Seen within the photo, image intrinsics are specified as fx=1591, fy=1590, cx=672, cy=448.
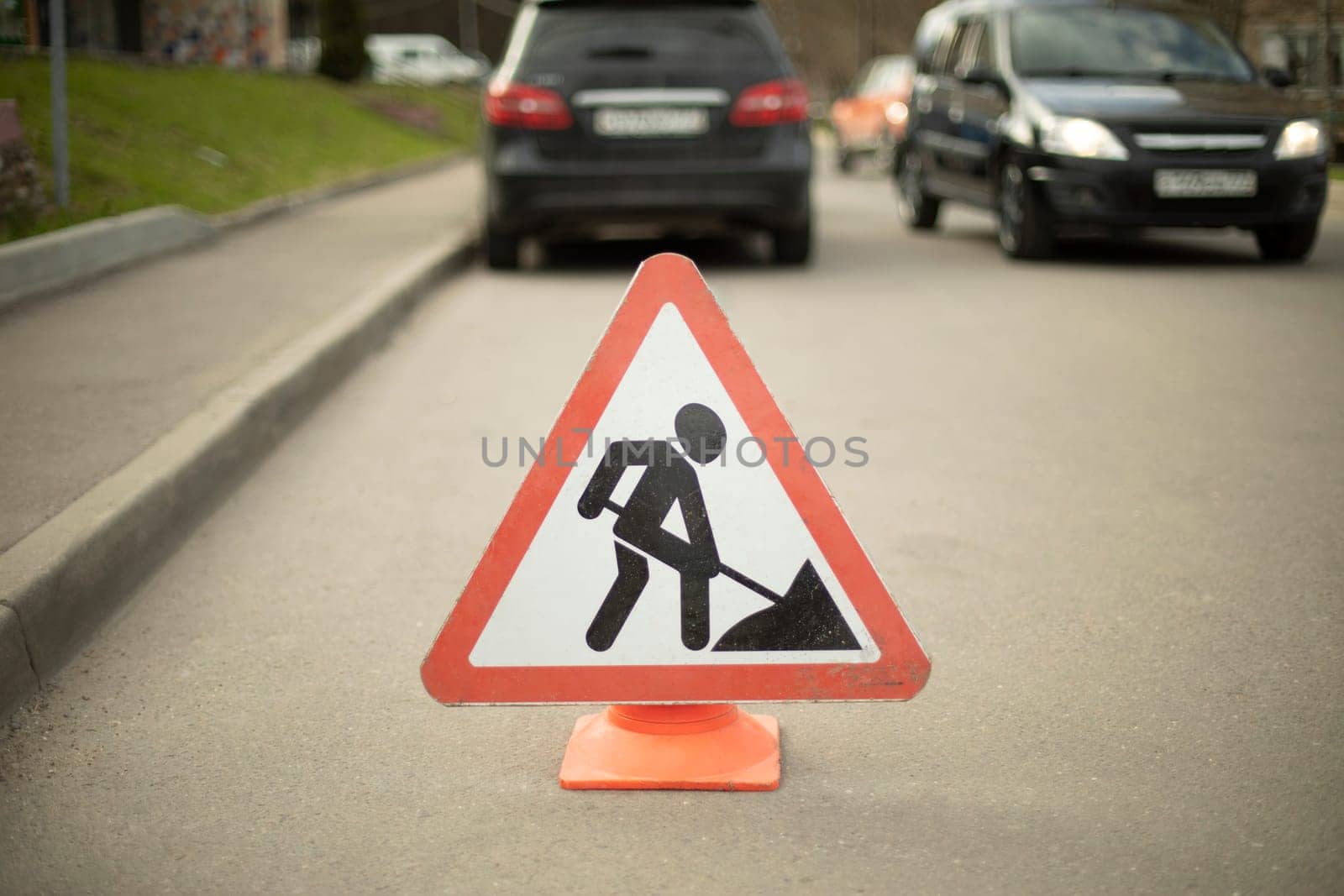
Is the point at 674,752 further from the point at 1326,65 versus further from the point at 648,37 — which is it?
the point at 1326,65

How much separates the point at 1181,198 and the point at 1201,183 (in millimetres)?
161

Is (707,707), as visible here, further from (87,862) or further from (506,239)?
(506,239)

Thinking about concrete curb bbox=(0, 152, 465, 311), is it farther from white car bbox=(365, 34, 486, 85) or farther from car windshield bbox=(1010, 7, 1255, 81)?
white car bbox=(365, 34, 486, 85)

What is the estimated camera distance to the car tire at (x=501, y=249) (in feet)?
36.7

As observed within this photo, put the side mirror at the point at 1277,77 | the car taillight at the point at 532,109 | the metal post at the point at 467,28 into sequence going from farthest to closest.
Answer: the metal post at the point at 467,28 → the side mirror at the point at 1277,77 → the car taillight at the point at 532,109

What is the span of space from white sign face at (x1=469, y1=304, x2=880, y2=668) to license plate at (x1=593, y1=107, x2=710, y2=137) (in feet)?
25.2

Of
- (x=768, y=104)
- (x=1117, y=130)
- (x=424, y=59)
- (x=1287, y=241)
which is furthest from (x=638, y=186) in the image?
(x=424, y=59)

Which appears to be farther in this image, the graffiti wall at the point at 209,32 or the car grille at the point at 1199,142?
the graffiti wall at the point at 209,32

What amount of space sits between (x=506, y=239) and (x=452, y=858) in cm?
877

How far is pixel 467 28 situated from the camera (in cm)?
6406

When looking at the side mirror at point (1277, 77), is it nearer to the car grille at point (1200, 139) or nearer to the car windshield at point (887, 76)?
the car grille at point (1200, 139)

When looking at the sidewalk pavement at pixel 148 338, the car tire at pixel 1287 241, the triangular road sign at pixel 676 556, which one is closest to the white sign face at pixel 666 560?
the triangular road sign at pixel 676 556

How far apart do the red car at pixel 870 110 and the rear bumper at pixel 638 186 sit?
12498mm

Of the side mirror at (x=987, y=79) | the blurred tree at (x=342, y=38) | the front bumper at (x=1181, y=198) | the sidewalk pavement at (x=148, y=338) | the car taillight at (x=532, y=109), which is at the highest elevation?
the blurred tree at (x=342, y=38)
